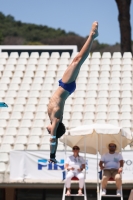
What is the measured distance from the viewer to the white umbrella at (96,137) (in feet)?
45.3

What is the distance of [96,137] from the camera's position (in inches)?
585

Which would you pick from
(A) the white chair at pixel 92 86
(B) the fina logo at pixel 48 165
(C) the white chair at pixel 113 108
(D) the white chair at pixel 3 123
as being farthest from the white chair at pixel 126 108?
(B) the fina logo at pixel 48 165

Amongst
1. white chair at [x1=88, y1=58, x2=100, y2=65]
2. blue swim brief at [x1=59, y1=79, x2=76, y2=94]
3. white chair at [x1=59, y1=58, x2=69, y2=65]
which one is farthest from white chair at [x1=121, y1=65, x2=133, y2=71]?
blue swim brief at [x1=59, y1=79, x2=76, y2=94]

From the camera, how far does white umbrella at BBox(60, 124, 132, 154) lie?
1382cm

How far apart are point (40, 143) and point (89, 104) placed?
2727 mm

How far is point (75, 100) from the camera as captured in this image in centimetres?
2070

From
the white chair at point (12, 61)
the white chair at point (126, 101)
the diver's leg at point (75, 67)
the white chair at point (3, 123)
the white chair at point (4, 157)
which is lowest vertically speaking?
the diver's leg at point (75, 67)

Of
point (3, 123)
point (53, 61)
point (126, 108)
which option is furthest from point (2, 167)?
point (53, 61)

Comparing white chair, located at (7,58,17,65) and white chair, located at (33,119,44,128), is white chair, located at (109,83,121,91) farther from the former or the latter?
white chair, located at (7,58,17,65)

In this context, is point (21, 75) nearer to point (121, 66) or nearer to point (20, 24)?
point (121, 66)

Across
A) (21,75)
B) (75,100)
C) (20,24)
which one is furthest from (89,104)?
(20,24)

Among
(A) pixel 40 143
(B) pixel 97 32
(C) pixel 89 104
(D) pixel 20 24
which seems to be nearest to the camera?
(B) pixel 97 32

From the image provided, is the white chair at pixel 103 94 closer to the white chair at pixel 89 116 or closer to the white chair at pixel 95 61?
the white chair at pixel 89 116

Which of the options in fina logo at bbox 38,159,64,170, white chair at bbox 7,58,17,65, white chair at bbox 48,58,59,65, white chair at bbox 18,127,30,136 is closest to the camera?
fina logo at bbox 38,159,64,170
